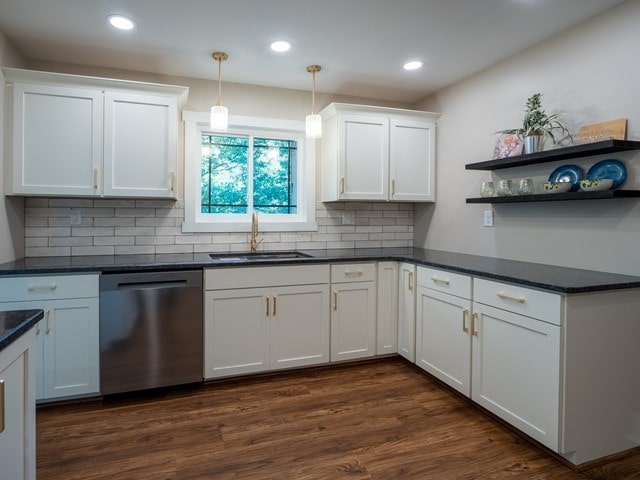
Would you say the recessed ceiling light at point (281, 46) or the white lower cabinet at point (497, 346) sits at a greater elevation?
the recessed ceiling light at point (281, 46)

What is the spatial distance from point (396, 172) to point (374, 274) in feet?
3.15

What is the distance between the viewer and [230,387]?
278cm

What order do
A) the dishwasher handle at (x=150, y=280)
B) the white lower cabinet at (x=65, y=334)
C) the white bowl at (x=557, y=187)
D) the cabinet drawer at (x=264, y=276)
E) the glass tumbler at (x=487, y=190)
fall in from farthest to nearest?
1. the glass tumbler at (x=487, y=190)
2. the cabinet drawer at (x=264, y=276)
3. the dishwasher handle at (x=150, y=280)
4. the white lower cabinet at (x=65, y=334)
5. the white bowl at (x=557, y=187)

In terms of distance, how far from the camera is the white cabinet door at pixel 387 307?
3.16 meters

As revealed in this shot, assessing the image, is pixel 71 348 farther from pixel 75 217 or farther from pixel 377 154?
A: pixel 377 154

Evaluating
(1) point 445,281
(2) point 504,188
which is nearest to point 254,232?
(1) point 445,281

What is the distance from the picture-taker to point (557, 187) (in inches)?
89.7

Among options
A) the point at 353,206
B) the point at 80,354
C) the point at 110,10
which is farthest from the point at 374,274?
the point at 110,10

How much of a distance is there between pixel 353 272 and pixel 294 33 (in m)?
1.71

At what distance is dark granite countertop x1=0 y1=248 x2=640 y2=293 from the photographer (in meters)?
1.92

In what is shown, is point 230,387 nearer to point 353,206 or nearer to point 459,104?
point 353,206

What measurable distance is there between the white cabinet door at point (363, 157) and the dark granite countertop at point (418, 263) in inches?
21.5

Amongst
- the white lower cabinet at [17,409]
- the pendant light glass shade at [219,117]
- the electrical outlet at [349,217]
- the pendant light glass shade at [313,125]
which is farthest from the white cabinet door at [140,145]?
the white lower cabinet at [17,409]

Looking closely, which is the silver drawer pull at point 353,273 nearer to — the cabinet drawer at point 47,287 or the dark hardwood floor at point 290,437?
the dark hardwood floor at point 290,437
